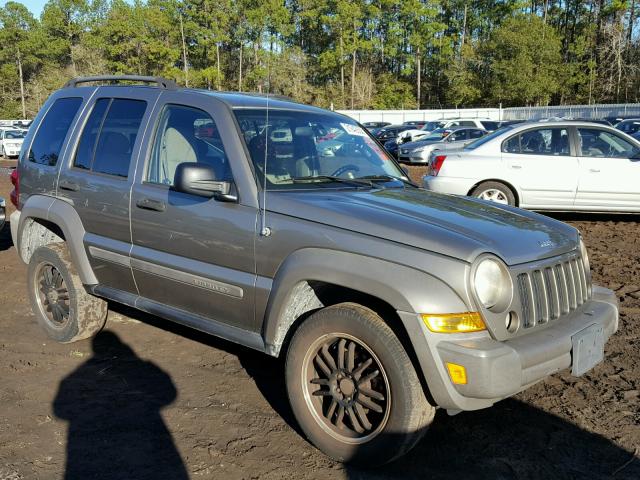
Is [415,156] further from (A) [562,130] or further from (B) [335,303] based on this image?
(B) [335,303]

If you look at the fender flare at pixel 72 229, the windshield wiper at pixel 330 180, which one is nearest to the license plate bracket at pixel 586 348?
the windshield wiper at pixel 330 180

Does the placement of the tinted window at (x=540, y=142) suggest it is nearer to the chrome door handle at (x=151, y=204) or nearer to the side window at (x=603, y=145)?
the side window at (x=603, y=145)

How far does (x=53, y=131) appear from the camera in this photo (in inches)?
201

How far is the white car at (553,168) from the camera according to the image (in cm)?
927

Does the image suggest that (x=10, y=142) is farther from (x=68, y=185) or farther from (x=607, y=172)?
(x=68, y=185)

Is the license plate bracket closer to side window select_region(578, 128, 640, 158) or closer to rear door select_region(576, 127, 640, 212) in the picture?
rear door select_region(576, 127, 640, 212)

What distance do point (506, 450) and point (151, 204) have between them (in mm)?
2589

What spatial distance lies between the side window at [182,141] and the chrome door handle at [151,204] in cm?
15

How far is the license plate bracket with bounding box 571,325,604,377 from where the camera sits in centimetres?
318

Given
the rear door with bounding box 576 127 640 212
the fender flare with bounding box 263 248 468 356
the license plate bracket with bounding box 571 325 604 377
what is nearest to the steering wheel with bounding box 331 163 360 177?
the fender flare with bounding box 263 248 468 356

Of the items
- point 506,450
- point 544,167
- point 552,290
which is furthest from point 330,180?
point 544,167

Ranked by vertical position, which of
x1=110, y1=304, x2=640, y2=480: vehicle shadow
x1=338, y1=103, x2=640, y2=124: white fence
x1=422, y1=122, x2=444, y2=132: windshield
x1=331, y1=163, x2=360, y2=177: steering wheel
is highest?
x1=338, y1=103, x2=640, y2=124: white fence

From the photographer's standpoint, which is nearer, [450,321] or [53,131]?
[450,321]

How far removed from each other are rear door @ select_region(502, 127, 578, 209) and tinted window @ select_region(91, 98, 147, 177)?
6.66 m
